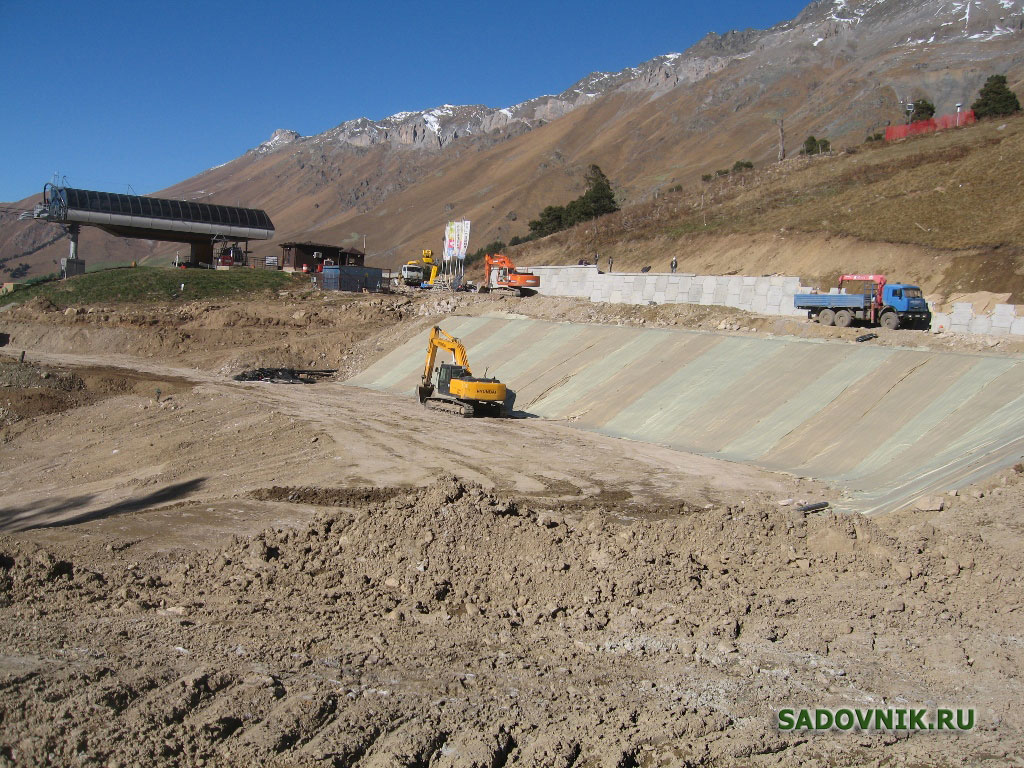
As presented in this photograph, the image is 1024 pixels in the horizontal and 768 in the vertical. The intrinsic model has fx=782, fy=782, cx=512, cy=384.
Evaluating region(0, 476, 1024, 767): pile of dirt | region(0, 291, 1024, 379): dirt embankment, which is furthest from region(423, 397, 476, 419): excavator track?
region(0, 476, 1024, 767): pile of dirt

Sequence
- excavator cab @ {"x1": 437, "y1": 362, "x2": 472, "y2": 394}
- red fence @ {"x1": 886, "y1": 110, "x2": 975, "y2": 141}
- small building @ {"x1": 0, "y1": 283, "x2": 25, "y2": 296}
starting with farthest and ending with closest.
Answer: red fence @ {"x1": 886, "y1": 110, "x2": 975, "y2": 141} < small building @ {"x1": 0, "y1": 283, "x2": 25, "y2": 296} < excavator cab @ {"x1": 437, "y1": 362, "x2": 472, "y2": 394}

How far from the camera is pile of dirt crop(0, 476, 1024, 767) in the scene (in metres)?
6.07

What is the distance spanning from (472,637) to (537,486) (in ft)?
Answer: 27.6

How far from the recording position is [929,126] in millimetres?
55000

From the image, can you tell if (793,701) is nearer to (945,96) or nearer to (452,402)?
(452,402)

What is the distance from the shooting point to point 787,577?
31.7 ft

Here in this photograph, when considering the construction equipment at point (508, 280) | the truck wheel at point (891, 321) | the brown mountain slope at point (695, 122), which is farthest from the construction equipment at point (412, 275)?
the brown mountain slope at point (695, 122)

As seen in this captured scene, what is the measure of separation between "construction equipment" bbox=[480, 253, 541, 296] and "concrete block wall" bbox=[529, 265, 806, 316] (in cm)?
135

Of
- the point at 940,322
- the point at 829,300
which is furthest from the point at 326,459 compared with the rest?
the point at 940,322

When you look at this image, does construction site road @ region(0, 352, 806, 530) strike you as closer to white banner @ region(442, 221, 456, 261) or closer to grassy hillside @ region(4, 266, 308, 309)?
white banner @ region(442, 221, 456, 261)

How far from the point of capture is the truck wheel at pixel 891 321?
1040 inches

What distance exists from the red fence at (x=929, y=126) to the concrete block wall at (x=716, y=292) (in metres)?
29.8

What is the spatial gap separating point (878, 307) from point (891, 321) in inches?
32.0

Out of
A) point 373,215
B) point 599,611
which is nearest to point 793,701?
point 599,611
